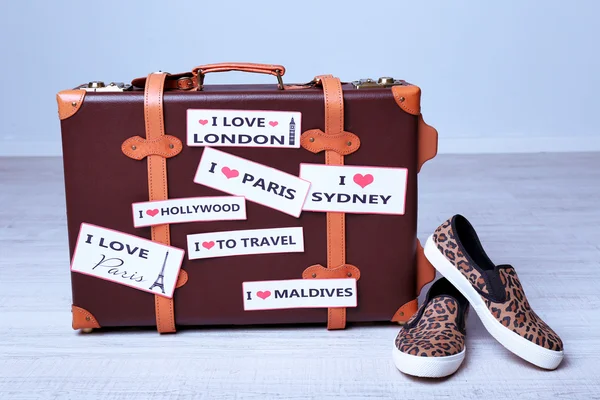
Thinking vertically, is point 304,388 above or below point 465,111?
below

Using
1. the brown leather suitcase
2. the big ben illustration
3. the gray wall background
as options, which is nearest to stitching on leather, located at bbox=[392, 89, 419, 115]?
the brown leather suitcase

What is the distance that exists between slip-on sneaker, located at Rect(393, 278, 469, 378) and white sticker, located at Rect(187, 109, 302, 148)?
1.35 ft

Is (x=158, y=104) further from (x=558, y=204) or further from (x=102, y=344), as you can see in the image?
(x=558, y=204)

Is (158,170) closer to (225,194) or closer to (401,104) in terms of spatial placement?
(225,194)

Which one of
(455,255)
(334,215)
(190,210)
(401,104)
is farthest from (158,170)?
(455,255)

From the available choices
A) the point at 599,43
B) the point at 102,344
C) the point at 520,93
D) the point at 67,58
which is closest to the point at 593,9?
the point at 599,43

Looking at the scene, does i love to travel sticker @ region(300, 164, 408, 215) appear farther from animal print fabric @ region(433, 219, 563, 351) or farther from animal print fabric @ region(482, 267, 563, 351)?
animal print fabric @ region(482, 267, 563, 351)

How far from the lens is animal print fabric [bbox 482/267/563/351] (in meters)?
1.48

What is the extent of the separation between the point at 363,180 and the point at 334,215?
0.09 m

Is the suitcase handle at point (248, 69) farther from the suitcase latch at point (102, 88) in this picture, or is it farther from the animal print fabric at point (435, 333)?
the animal print fabric at point (435, 333)

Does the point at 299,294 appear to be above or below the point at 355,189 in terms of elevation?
below

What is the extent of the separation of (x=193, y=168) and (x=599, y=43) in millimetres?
2606

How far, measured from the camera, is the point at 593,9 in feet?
11.7

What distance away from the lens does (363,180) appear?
1624mm
